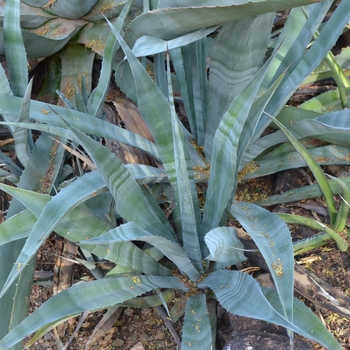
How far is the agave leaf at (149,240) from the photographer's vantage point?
→ 0.71 metres

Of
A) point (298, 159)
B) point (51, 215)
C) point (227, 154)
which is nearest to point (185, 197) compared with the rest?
point (227, 154)

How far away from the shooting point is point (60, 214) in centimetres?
74

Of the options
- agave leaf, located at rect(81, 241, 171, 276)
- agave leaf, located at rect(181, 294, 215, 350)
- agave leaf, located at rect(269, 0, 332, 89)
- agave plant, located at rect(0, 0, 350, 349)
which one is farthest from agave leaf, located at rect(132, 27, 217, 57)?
agave leaf, located at rect(181, 294, 215, 350)

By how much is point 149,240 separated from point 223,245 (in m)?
0.13

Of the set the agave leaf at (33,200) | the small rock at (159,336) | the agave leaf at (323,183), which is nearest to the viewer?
the agave leaf at (33,200)

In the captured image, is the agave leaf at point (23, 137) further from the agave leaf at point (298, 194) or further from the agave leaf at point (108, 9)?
the agave leaf at point (298, 194)

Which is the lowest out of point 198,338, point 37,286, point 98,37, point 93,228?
point 37,286

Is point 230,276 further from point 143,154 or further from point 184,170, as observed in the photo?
point 143,154

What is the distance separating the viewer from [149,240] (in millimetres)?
758

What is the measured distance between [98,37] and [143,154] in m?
0.37

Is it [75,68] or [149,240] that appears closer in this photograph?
[149,240]

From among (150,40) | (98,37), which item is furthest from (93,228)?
(98,37)

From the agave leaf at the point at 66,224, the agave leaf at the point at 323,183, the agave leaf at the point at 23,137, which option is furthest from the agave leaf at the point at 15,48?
the agave leaf at the point at 323,183

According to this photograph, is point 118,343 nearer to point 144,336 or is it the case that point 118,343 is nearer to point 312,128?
point 144,336
